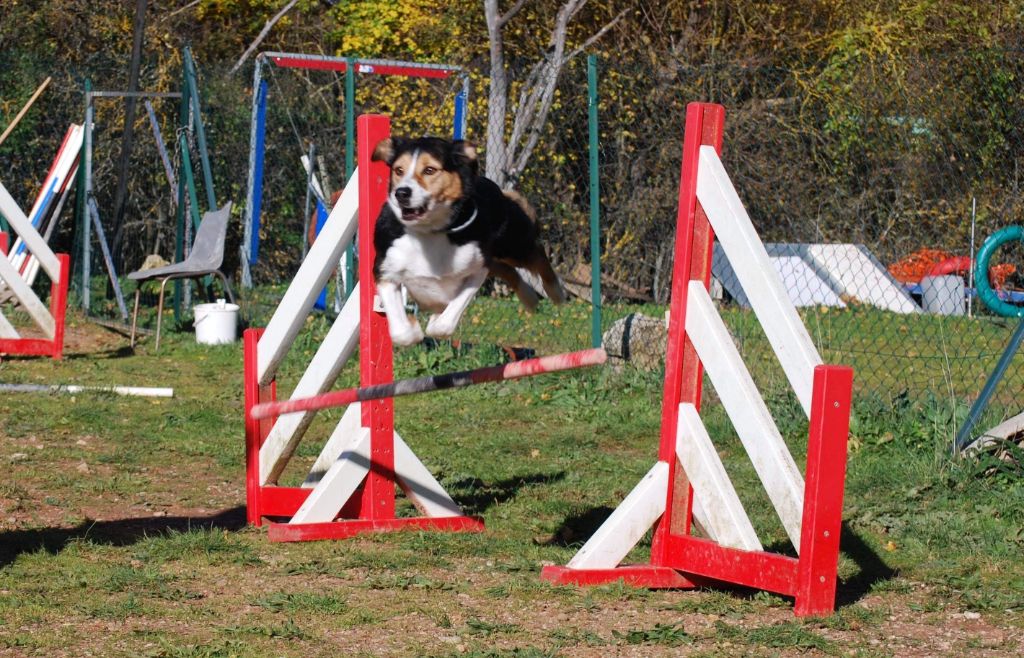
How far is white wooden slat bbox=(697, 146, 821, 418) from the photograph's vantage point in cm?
404

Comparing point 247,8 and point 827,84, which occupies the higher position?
point 247,8

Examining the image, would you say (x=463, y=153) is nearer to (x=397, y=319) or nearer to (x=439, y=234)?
(x=439, y=234)

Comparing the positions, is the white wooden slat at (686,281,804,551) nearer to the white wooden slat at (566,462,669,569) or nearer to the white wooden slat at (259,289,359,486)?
the white wooden slat at (566,462,669,569)

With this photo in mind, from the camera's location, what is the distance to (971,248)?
889 cm

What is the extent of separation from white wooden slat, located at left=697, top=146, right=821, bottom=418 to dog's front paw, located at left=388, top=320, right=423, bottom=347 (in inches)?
44.6

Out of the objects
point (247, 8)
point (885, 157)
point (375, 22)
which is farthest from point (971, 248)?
point (247, 8)

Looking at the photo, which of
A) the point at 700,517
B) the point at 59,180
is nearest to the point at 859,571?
the point at 700,517

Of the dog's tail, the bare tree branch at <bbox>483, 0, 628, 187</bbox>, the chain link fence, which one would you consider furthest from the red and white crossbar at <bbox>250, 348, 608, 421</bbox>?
the bare tree branch at <bbox>483, 0, 628, 187</bbox>

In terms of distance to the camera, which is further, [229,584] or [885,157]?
[885,157]

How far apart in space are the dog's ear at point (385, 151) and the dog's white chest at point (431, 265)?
341 millimetres

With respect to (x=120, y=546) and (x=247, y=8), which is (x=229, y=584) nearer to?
(x=120, y=546)

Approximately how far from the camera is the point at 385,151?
471cm

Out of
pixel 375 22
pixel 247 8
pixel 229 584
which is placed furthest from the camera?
pixel 247 8

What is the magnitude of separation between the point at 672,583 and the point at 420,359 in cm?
454
